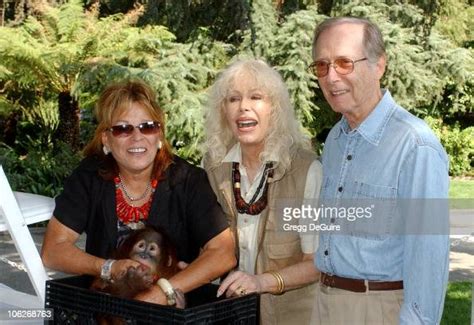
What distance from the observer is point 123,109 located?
7.24 feet

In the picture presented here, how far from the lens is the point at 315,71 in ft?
6.64

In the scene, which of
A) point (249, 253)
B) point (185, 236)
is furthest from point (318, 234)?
point (185, 236)

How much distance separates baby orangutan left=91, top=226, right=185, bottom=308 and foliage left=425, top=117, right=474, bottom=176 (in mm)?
12860

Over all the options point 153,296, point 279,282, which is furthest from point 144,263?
point 279,282

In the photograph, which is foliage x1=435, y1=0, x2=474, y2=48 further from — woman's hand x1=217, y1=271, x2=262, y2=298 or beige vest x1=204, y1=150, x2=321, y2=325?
woman's hand x1=217, y1=271, x2=262, y2=298

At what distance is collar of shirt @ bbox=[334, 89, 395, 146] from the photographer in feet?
6.17

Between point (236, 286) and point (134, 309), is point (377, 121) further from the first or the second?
point (134, 309)

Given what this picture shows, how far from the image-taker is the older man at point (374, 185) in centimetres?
173

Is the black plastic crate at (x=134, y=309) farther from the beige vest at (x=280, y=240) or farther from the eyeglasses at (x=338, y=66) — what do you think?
the eyeglasses at (x=338, y=66)

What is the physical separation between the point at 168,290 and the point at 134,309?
23 centimetres

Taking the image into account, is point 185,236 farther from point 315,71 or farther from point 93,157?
point 315,71

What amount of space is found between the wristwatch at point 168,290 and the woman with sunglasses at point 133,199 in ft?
0.66

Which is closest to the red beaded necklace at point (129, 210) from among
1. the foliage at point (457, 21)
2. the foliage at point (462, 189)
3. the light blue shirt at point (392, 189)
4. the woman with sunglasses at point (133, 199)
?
the woman with sunglasses at point (133, 199)

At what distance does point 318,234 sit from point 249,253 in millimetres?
276
